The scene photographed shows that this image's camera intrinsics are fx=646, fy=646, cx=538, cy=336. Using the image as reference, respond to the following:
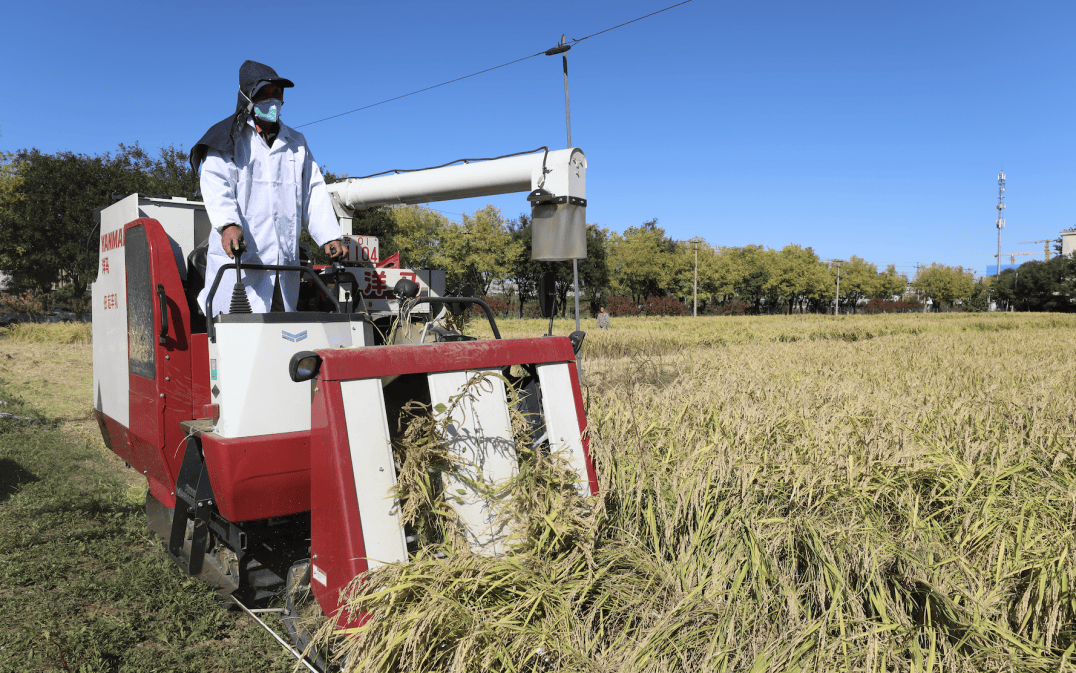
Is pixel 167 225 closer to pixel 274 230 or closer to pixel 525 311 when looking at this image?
pixel 274 230

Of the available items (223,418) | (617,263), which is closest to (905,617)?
(223,418)

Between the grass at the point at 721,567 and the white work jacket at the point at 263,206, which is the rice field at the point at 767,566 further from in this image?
the white work jacket at the point at 263,206

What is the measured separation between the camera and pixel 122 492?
5.50m

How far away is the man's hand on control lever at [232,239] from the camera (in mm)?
3140

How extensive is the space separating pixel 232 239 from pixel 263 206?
1.83 ft

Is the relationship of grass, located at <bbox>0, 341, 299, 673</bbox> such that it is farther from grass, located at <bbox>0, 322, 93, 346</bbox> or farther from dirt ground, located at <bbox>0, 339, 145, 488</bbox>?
grass, located at <bbox>0, 322, 93, 346</bbox>

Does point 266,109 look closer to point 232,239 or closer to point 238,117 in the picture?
point 238,117

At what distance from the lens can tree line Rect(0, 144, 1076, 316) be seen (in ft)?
101

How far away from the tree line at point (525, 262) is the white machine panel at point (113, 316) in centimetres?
19

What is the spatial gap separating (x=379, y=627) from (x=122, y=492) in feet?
15.0

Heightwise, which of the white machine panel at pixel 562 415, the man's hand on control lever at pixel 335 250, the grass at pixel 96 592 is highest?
the man's hand on control lever at pixel 335 250

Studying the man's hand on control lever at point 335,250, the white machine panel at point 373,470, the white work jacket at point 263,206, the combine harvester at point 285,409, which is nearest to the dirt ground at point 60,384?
the combine harvester at point 285,409

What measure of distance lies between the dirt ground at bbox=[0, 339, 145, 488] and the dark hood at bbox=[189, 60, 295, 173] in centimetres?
373

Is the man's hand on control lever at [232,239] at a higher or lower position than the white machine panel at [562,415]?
higher
